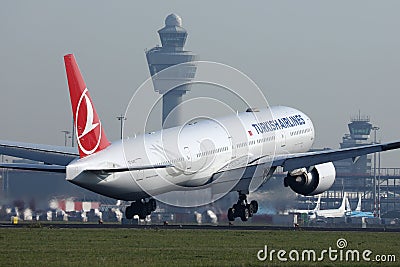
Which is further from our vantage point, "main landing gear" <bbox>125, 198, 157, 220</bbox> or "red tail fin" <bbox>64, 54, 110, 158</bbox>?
"main landing gear" <bbox>125, 198, 157, 220</bbox>

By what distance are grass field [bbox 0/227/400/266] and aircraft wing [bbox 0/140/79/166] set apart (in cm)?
1194

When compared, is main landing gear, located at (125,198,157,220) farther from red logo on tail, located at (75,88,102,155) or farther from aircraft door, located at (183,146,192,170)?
red logo on tail, located at (75,88,102,155)

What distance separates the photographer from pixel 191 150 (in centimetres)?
6819

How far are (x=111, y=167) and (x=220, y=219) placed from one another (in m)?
22.8

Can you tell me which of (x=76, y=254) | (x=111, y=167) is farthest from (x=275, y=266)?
(x=111, y=167)

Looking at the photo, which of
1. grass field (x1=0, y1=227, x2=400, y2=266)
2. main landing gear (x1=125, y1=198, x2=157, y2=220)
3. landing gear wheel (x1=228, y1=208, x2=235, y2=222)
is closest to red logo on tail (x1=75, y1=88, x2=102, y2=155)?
grass field (x1=0, y1=227, x2=400, y2=266)

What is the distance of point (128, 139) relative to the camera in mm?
64125

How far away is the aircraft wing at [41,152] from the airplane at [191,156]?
0.07 meters

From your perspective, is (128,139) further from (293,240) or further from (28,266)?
(28,266)

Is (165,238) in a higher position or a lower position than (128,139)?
lower

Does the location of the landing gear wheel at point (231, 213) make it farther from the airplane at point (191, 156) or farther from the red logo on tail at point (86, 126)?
the red logo on tail at point (86, 126)

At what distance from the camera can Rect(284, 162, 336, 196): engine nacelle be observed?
7438 centimetres

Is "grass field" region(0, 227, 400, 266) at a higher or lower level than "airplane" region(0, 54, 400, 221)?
lower

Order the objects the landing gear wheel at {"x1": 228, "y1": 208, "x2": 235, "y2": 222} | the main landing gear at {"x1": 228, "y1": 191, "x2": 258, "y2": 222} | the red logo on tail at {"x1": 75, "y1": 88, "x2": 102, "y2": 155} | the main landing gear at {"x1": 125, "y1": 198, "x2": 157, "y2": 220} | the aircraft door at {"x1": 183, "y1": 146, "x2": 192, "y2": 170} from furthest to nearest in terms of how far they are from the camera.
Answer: the landing gear wheel at {"x1": 228, "y1": 208, "x2": 235, "y2": 222} → the main landing gear at {"x1": 228, "y1": 191, "x2": 258, "y2": 222} → the main landing gear at {"x1": 125, "y1": 198, "x2": 157, "y2": 220} → the aircraft door at {"x1": 183, "y1": 146, "x2": 192, "y2": 170} → the red logo on tail at {"x1": 75, "y1": 88, "x2": 102, "y2": 155}
